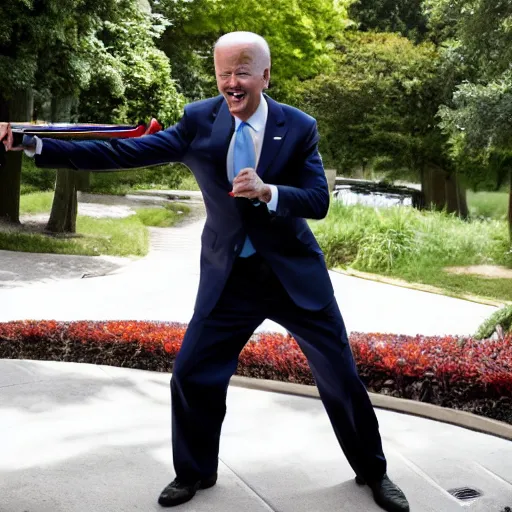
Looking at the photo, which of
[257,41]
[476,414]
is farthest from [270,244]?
[476,414]

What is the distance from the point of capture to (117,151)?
333cm

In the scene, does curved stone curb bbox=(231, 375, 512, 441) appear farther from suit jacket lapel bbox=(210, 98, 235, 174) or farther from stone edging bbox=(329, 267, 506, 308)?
stone edging bbox=(329, 267, 506, 308)

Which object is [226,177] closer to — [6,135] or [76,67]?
[6,135]

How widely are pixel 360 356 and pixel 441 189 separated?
20.2 m

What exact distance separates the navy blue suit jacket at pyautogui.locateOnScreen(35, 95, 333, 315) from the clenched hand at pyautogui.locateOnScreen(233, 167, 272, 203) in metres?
0.23

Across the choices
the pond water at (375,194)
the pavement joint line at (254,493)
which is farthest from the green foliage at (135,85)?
the pavement joint line at (254,493)

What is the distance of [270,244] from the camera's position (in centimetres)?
342

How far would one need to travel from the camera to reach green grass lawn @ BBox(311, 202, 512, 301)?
16594 millimetres

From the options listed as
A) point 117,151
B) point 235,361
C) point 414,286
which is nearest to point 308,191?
point 117,151

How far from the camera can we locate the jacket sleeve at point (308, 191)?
3.20 metres

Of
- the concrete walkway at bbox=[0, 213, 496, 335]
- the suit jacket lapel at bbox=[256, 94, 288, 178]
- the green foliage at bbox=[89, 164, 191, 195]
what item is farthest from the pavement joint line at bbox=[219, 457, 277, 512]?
the green foliage at bbox=[89, 164, 191, 195]

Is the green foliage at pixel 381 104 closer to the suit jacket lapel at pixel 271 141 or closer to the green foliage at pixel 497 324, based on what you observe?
the green foliage at pixel 497 324

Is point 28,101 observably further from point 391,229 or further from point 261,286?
point 261,286

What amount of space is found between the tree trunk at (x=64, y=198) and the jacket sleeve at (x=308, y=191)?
15928 millimetres
